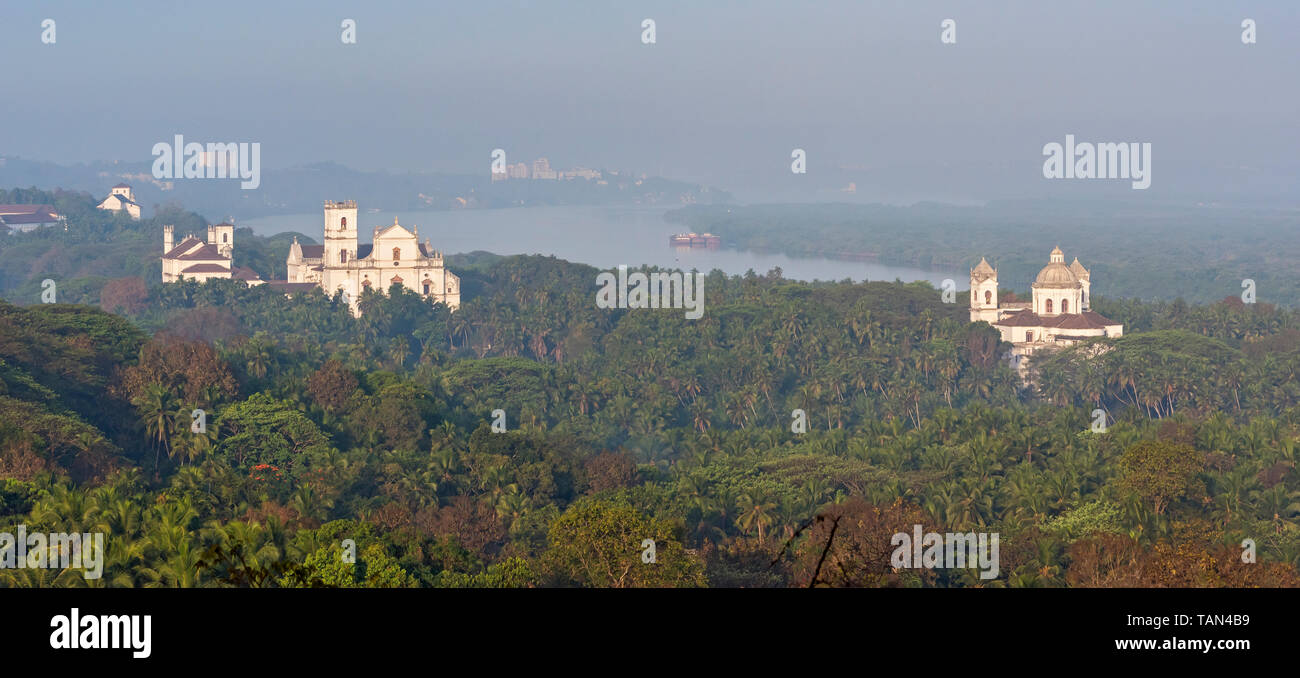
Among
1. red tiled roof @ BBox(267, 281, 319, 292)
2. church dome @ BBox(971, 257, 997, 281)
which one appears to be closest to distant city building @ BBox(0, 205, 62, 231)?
red tiled roof @ BBox(267, 281, 319, 292)

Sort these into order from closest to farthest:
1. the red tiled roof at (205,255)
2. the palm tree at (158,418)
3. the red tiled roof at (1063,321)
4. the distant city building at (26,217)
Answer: the palm tree at (158,418), the red tiled roof at (1063,321), the red tiled roof at (205,255), the distant city building at (26,217)

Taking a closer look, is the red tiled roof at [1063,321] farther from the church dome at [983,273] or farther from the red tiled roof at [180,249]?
the red tiled roof at [180,249]

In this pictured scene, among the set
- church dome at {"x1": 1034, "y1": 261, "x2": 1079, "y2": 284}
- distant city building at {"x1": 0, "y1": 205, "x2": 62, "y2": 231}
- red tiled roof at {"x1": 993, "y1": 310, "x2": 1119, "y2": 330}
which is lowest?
red tiled roof at {"x1": 993, "y1": 310, "x2": 1119, "y2": 330}

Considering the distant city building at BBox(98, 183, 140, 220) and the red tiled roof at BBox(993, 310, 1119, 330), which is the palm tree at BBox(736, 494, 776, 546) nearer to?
the red tiled roof at BBox(993, 310, 1119, 330)

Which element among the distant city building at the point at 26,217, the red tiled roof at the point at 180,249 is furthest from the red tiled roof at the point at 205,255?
the distant city building at the point at 26,217

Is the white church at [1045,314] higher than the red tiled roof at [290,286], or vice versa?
the red tiled roof at [290,286]
